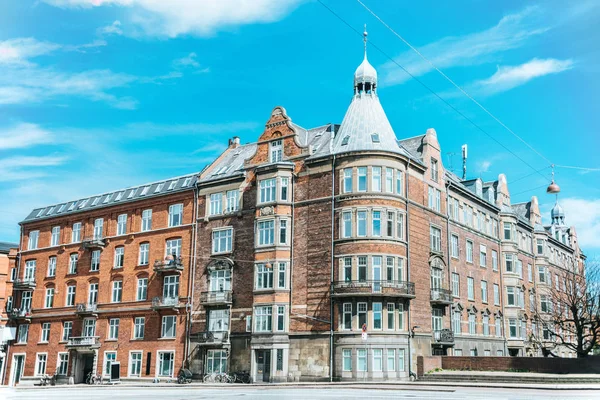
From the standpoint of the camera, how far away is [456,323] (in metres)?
50.3

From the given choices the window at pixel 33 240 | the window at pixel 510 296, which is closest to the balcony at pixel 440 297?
the window at pixel 510 296

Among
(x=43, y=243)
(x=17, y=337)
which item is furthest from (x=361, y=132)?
(x=17, y=337)

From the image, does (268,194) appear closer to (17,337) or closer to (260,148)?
(260,148)

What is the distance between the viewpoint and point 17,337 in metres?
60.8

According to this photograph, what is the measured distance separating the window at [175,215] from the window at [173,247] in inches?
56.3

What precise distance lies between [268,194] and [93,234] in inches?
815

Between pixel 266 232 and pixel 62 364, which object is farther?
pixel 62 364

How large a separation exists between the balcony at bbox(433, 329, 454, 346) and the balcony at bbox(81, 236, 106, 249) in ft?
97.0

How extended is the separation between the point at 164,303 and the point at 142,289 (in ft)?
13.0

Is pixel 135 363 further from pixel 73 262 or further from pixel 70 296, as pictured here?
pixel 73 262

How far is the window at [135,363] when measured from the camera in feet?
168

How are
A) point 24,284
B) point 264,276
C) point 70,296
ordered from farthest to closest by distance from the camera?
point 24,284 < point 70,296 < point 264,276

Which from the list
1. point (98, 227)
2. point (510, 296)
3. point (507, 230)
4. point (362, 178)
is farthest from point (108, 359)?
point (507, 230)

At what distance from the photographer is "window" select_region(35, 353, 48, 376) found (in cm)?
5720
